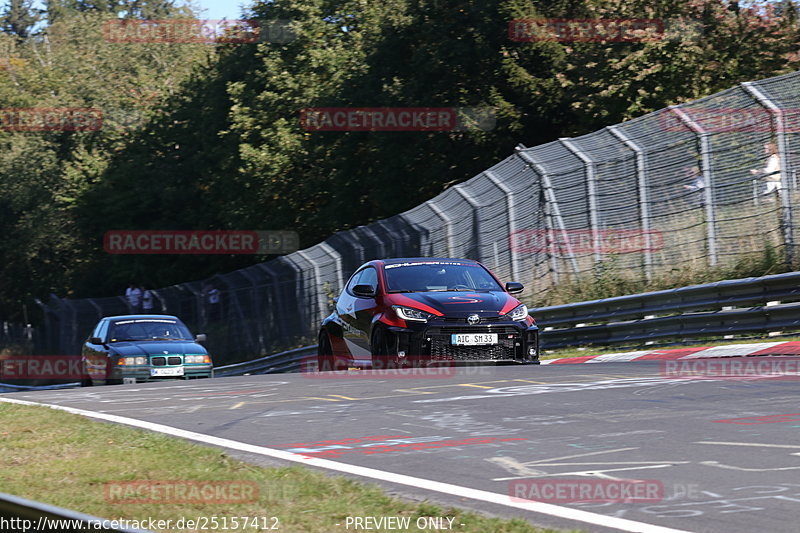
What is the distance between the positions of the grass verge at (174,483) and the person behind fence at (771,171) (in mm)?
10526

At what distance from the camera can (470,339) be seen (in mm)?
13922

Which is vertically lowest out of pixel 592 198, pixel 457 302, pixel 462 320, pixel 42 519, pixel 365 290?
pixel 42 519

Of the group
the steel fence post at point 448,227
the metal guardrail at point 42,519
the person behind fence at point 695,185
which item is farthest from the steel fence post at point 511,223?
the metal guardrail at point 42,519

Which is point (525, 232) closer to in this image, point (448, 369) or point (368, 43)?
point (448, 369)

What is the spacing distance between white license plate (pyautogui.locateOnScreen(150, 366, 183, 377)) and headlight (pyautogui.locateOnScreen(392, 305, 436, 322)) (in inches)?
257

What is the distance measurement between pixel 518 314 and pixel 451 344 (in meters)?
1.07

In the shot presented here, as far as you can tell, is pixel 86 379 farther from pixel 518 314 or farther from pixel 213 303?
pixel 213 303

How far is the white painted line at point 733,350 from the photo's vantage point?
44.2 feet

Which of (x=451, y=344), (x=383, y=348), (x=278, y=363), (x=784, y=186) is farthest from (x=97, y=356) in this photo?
(x=784, y=186)

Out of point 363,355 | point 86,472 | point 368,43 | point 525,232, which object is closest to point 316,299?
point 525,232

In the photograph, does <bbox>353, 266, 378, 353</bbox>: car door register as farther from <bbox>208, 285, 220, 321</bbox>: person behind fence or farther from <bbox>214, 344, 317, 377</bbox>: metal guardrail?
<bbox>208, 285, 220, 321</bbox>: person behind fence

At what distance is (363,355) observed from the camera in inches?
593

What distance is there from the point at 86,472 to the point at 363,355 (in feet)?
26.8

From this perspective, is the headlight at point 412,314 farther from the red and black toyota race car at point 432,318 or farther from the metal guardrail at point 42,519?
the metal guardrail at point 42,519
